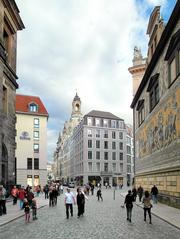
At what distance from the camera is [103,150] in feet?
329

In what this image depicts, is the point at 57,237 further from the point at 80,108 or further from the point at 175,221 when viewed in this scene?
the point at 80,108

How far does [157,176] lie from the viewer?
98.6 feet

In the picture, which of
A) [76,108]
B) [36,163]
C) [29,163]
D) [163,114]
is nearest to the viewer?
[163,114]

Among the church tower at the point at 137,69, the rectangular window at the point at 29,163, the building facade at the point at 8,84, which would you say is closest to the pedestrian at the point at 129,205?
the building facade at the point at 8,84

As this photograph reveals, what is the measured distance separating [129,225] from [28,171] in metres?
54.0

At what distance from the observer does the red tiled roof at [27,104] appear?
231ft

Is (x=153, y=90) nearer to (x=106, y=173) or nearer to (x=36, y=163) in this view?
(x=36, y=163)

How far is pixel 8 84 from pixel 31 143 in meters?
41.7

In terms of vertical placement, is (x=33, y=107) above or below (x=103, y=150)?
above

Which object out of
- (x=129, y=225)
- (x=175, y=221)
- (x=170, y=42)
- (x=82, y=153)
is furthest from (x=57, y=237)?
(x=82, y=153)

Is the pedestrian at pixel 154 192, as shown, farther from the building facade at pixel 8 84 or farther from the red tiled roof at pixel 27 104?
the red tiled roof at pixel 27 104

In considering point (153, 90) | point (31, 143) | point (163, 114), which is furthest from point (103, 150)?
point (163, 114)

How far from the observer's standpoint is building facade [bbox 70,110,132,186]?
98.0 meters

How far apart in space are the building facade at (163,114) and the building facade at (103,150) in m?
59.6
